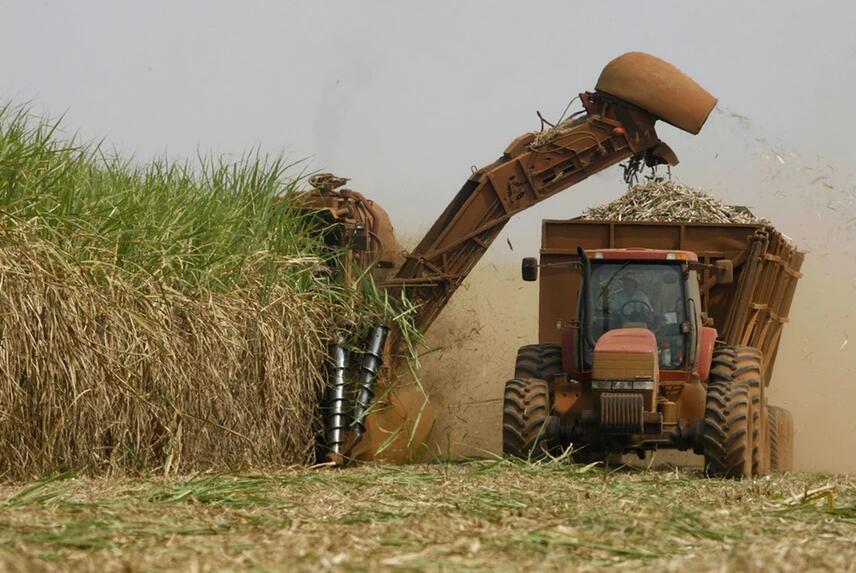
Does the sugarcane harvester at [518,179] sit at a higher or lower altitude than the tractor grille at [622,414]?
higher

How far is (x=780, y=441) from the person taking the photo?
13562mm

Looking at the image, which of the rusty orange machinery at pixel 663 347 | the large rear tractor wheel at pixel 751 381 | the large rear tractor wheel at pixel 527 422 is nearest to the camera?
the rusty orange machinery at pixel 663 347

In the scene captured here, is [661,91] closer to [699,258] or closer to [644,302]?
[699,258]

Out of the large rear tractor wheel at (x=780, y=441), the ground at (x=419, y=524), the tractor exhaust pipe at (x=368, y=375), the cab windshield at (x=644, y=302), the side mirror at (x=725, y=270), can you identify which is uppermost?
the side mirror at (x=725, y=270)

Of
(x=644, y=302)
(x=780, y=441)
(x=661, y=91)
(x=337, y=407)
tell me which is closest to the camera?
(x=644, y=302)

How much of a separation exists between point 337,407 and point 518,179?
3087mm

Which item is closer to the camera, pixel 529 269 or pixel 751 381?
pixel 529 269

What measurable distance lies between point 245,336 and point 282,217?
2083 mm

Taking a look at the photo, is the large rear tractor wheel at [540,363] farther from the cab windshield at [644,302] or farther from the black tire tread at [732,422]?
the black tire tread at [732,422]

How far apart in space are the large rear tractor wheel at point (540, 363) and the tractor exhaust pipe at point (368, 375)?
1193 mm

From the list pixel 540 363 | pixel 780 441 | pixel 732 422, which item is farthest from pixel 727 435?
pixel 780 441

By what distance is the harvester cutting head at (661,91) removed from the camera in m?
13.4

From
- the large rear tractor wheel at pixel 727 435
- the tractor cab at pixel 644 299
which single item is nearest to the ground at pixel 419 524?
the large rear tractor wheel at pixel 727 435

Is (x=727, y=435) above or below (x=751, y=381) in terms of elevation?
below
